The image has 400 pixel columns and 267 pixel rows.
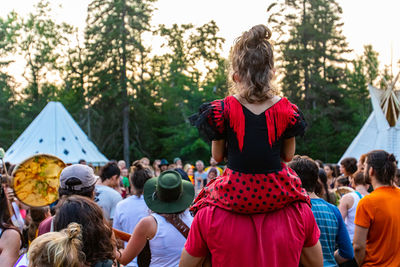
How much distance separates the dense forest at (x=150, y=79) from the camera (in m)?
35.3

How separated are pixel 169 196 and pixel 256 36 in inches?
66.6

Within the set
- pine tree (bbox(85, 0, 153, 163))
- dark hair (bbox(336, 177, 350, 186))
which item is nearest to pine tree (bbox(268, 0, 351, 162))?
pine tree (bbox(85, 0, 153, 163))

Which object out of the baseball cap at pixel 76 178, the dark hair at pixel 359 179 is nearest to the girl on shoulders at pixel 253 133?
the baseball cap at pixel 76 178

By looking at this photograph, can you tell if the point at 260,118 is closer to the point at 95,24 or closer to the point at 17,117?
the point at 95,24

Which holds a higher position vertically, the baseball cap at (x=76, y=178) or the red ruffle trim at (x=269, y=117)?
the red ruffle trim at (x=269, y=117)

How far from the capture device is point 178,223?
3.54 metres

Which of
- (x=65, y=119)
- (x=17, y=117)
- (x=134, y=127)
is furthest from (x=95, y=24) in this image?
(x=65, y=119)

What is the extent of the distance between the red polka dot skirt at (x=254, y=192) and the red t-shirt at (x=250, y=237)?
52 millimetres

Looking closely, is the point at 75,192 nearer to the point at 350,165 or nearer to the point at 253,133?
the point at 253,133

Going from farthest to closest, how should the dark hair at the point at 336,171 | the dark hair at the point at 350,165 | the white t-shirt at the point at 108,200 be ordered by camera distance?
the dark hair at the point at 336,171, the dark hair at the point at 350,165, the white t-shirt at the point at 108,200

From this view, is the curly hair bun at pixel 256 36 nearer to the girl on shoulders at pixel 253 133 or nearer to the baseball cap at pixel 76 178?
the girl on shoulders at pixel 253 133

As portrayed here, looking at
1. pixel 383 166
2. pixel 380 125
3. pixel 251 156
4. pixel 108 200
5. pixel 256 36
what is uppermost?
pixel 256 36

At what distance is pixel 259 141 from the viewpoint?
2.29m

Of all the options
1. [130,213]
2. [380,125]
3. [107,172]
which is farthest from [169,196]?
[380,125]
